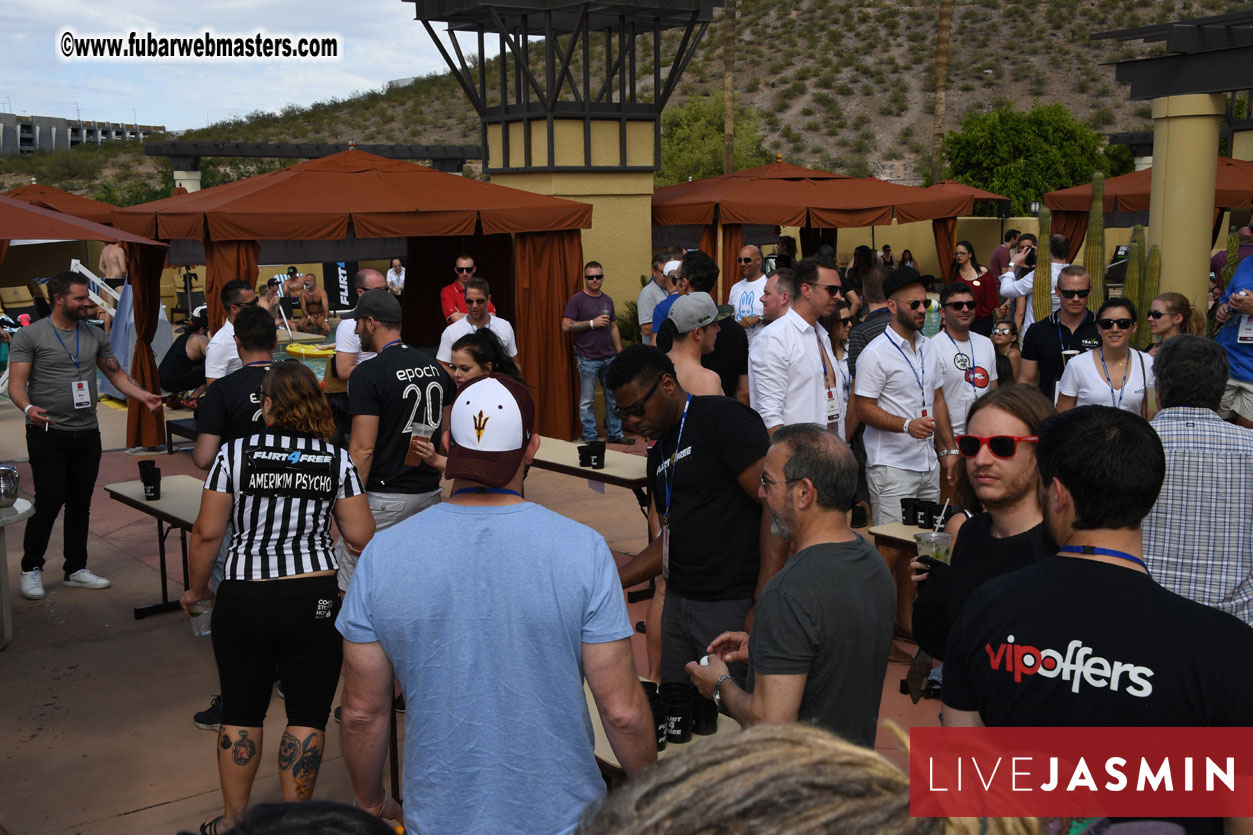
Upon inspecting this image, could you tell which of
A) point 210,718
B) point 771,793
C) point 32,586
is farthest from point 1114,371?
point 32,586

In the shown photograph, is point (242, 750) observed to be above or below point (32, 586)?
A: above

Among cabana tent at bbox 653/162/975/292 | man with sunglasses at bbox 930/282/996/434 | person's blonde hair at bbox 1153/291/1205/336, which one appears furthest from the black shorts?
cabana tent at bbox 653/162/975/292

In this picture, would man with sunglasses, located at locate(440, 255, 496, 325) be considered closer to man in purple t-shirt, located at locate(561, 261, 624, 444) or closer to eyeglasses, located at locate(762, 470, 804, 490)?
man in purple t-shirt, located at locate(561, 261, 624, 444)

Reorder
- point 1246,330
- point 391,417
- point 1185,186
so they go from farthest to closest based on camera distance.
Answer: point 1185,186, point 1246,330, point 391,417

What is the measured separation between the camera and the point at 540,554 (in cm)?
256

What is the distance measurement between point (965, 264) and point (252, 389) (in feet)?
31.8

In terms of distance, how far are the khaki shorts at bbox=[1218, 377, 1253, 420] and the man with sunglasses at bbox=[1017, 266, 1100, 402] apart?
3.23 ft

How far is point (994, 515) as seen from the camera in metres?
3.21

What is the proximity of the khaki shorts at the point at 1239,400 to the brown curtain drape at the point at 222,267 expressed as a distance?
803cm

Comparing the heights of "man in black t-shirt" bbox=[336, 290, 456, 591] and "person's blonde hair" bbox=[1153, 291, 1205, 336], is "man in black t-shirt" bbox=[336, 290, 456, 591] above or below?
below

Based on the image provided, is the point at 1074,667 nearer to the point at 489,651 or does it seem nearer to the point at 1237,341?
the point at 489,651

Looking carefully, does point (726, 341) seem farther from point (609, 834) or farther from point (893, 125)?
point (893, 125)

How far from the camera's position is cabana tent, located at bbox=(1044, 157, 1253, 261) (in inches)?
616

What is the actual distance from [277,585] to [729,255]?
1061cm
